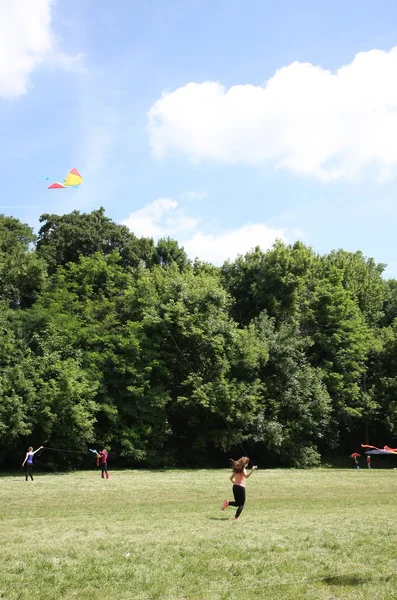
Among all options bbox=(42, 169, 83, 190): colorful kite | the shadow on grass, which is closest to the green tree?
bbox=(42, 169, 83, 190): colorful kite

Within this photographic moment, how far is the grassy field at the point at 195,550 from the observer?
7.46 meters

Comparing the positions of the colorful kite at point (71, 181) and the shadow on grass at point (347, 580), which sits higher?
the colorful kite at point (71, 181)

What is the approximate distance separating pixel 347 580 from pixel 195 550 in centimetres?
287

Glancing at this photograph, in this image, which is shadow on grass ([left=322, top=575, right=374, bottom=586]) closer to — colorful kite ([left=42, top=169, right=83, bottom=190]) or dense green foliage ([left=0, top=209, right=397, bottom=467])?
colorful kite ([left=42, top=169, right=83, bottom=190])

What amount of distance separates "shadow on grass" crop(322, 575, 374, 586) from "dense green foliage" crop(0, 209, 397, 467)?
81.4ft

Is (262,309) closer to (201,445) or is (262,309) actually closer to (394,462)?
(201,445)

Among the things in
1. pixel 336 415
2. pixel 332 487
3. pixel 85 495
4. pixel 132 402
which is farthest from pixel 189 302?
pixel 85 495

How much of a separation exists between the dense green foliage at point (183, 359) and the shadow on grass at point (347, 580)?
24.8 metres

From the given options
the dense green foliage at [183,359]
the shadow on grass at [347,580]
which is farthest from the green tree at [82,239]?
the shadow on grass at [347,580]

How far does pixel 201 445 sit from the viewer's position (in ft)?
124

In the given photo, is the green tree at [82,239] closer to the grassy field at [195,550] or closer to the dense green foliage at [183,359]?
the dense green foliage at [183,359]

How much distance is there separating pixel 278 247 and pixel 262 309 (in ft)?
18.9

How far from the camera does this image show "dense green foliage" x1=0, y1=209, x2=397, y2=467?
33.3 metres

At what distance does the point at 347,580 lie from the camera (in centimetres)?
780
